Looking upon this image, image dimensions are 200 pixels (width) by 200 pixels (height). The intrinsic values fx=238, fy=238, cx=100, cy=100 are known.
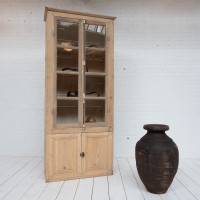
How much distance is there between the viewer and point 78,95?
3268mm

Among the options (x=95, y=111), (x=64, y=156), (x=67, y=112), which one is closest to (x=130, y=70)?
(x=95, y=111)

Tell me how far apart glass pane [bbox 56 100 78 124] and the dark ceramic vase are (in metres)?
1.01

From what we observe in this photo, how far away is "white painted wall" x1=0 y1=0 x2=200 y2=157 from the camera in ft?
14.2

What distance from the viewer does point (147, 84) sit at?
4391 millimetres

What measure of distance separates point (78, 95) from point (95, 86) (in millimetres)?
297

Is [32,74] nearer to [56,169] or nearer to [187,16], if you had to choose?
[56,169]

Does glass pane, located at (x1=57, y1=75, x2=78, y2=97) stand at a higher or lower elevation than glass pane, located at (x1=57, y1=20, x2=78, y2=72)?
lower

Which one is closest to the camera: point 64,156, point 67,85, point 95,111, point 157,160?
point 157,160

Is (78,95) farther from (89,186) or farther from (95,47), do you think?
(89,186)

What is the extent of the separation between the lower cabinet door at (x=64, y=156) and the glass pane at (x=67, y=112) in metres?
0.20

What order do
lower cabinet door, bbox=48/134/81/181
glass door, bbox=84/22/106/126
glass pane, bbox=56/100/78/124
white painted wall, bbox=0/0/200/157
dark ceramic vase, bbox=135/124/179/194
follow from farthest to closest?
white painted wall, bbox=0/0/200/157
glass door, bbox=84/22/106/126
glass pane, bbox=56/100/78/124
lower cabinet door, bbox=48/134/81/181
dark ceramic vase, bbox=135/124/179/194

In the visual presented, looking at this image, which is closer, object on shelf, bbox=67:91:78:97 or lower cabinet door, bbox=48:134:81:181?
lower cabinet door, bbox=48:134:81:181

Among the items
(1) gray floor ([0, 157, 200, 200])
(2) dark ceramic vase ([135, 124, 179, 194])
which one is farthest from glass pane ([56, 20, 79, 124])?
(2) dark ceramic vase ([135, 124, 179, 194])

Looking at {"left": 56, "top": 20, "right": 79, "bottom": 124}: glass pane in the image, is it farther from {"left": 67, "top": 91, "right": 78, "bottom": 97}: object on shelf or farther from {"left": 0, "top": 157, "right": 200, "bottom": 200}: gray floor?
{"left": 0, "top": 157, "right": 200, "bottom": 200}: gray floor
